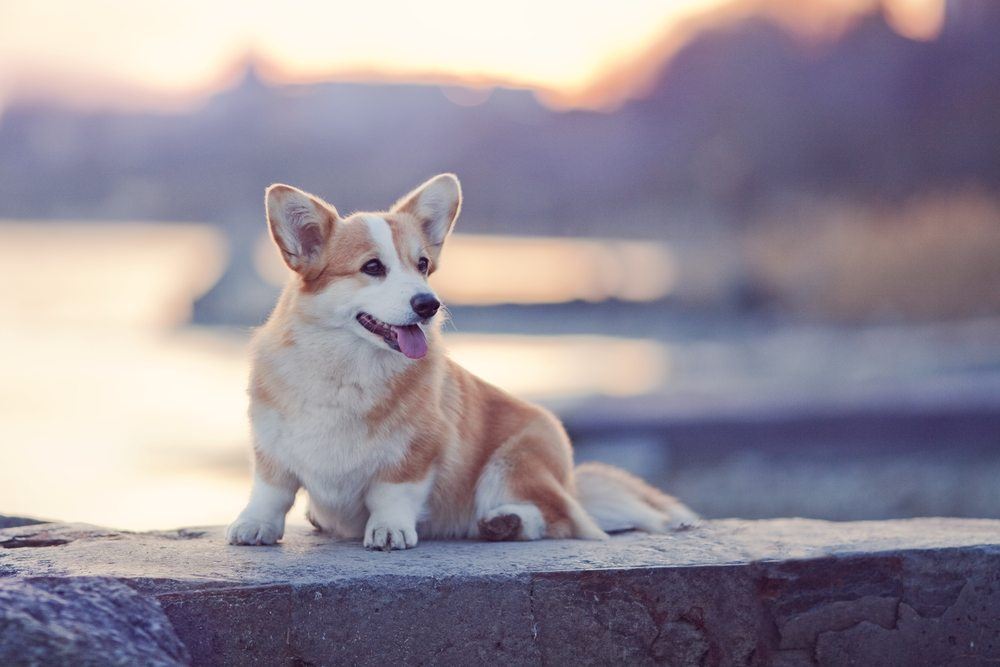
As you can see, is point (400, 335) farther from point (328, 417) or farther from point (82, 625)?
point (82, 625)

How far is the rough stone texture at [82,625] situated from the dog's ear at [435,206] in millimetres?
1707

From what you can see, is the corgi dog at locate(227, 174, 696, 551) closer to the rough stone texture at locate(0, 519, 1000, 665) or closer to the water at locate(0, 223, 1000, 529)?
the rough stone texture at locate(0, 519, 1000, 665)

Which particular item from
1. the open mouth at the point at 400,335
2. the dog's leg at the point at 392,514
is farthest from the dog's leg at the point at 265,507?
the open mouth at the point at 400,335

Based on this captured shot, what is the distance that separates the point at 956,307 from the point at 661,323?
22.4 feet

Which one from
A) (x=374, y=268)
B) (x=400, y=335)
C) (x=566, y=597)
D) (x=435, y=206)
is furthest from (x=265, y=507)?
(x=435, y=206)

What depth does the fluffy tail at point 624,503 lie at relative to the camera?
4.69 m

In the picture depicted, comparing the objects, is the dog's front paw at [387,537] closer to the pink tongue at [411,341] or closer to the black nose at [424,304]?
the pink tongue at [411,341]

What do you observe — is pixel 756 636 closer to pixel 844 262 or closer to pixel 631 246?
pixel 844 262

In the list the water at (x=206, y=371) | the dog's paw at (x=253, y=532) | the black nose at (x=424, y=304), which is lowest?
the dog's paw at (x=253, y=532)

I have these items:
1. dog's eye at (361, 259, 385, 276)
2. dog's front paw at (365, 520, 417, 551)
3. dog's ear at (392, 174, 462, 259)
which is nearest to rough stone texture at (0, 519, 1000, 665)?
dog's front paw at (365, 520, 417, 551)

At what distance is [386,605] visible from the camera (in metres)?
3.58

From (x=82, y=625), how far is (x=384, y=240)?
166cm

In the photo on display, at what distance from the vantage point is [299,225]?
4129 mm

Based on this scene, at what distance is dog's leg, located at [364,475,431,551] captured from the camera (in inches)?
158
